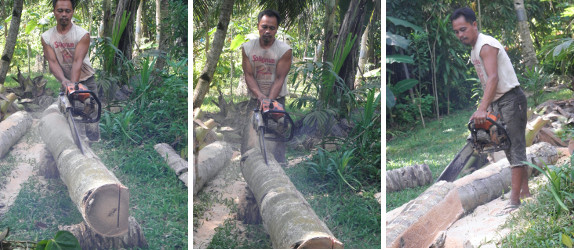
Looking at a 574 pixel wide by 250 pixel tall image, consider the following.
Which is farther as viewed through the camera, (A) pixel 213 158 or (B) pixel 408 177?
(B) pixel 408 177

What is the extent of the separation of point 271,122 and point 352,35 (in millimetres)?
665

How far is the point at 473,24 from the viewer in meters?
3.06

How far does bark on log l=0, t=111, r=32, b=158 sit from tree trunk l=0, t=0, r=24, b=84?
0.23 meters

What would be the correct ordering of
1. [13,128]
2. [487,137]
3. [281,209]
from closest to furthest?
1. [281,209]
2. [487,137]
3. [13,128]

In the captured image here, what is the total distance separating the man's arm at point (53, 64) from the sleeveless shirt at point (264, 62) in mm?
1111

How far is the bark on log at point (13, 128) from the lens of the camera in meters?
3.13

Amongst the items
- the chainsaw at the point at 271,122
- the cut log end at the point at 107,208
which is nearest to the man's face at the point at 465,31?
the chainsaw at the point at 271,122

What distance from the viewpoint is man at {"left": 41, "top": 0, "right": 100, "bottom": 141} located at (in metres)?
3.18

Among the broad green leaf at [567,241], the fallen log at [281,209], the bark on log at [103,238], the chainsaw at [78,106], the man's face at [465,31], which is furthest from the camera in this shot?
the chainsaw at [78,106]

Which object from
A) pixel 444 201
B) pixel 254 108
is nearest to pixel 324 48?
pixel 254 108

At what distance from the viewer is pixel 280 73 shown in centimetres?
301

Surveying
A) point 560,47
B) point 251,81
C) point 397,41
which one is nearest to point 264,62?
point 251,81

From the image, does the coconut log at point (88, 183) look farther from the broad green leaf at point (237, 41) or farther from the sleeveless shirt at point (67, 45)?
the broad green leaf at point (237, 41)

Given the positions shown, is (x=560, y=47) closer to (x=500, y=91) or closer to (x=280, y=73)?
(x=500, y=91)
